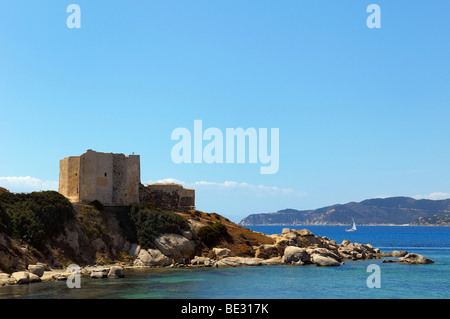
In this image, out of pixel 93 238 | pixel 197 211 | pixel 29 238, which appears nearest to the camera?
pixel 29 238

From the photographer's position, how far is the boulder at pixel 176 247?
195 ft

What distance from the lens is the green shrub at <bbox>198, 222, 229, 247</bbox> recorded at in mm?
64344

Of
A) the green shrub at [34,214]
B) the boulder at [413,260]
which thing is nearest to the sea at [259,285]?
the boulder at [413,260]

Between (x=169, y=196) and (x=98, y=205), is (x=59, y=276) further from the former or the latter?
(x=169, y=196)

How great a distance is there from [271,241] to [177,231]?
14.7 m

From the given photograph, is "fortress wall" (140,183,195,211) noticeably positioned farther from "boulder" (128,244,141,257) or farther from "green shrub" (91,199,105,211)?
"boulder" (128,244,141,257)

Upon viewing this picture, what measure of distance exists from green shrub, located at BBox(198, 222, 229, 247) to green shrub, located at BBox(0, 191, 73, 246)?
1755 cm

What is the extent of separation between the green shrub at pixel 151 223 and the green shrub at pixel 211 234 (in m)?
2.54

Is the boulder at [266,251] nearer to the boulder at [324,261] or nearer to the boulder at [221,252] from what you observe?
the boulder at [221,252]

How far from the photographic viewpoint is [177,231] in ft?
205
